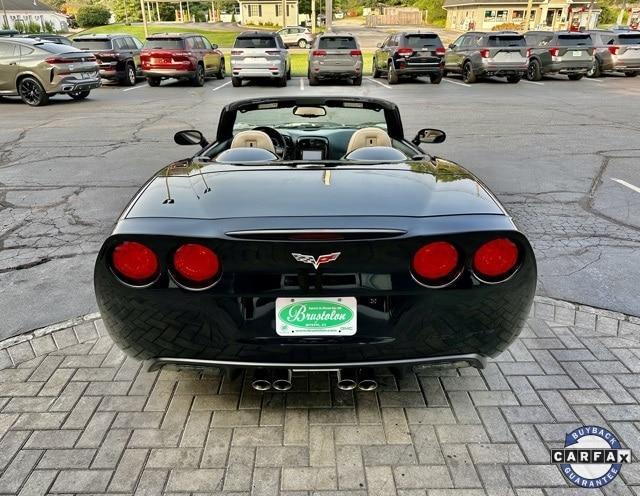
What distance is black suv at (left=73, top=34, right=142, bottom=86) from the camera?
668 inches

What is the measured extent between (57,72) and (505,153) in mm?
10636

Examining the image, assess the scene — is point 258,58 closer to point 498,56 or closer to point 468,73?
point 468,73

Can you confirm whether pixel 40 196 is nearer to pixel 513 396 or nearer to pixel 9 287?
pixel 9 287

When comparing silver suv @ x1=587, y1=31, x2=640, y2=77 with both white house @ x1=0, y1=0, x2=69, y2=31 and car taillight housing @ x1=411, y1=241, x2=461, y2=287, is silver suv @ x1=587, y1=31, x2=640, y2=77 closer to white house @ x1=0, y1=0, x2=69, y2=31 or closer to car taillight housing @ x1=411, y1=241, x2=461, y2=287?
car taillight housing @ x1=411, y1=241, x2=461, y2=287

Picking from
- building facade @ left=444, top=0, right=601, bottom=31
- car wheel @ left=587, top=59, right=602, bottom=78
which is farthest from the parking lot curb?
building facade @ left=444, top=0, right=601, bottom=31

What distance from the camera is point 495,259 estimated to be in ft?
6.92

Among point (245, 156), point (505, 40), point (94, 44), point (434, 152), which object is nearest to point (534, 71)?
point (505, 40)

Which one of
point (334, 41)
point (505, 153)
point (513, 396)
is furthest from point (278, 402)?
point (334, 41)

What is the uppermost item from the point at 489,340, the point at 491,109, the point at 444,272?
the point at 444,272

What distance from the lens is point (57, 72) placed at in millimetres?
12492

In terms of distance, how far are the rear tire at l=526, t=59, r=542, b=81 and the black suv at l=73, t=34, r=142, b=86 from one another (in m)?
14.1

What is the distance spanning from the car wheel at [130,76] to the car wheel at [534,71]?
46.1 ft

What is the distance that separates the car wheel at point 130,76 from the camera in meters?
17.5

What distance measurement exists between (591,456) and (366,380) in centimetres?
102
